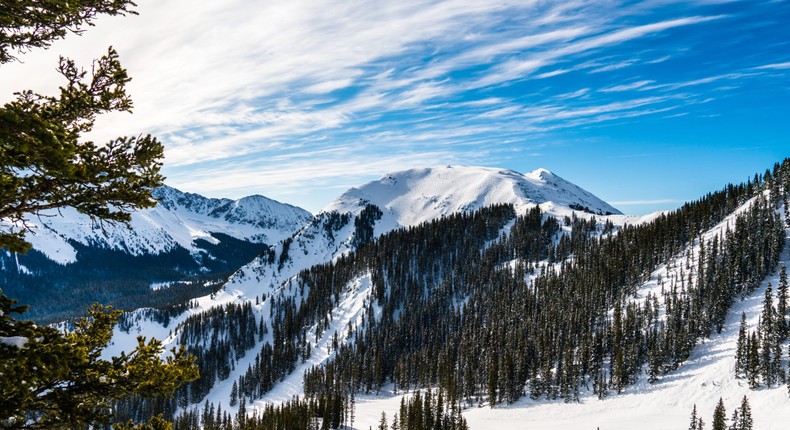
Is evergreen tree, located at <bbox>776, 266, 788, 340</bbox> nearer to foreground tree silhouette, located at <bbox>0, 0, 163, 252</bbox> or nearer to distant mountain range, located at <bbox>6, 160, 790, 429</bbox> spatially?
distant mountain range, located at <bbox>6, 160, 790, 429</bbox>

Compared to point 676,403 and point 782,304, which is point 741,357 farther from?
point 782,304

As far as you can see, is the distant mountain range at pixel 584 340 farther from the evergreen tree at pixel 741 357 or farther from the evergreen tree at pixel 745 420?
the evergreen tree at pixel 745 420

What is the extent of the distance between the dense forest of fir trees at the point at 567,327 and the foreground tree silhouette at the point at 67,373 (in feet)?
319

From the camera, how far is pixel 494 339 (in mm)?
154750

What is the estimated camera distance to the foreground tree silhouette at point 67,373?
8297 millimetres

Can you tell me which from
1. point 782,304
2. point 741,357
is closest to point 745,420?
point 741,357

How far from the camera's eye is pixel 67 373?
8742mm

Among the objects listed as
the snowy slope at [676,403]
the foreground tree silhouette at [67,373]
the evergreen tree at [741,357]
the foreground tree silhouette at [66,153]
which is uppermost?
the foreground tree silhouette at [66,153]

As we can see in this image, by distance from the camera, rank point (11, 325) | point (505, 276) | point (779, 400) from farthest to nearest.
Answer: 1. point (505, 276)
2. point (779, 400)
3. point (11, 325)

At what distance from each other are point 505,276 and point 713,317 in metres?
83.2

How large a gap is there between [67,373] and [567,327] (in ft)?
506

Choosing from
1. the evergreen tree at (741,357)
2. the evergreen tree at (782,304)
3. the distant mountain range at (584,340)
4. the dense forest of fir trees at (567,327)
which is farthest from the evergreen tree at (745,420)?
the evergreen tree at (782,304)

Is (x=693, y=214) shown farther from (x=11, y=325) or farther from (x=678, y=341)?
(x=11, y=325)

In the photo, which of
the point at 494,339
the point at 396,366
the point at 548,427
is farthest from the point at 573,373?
the point at 396,366
